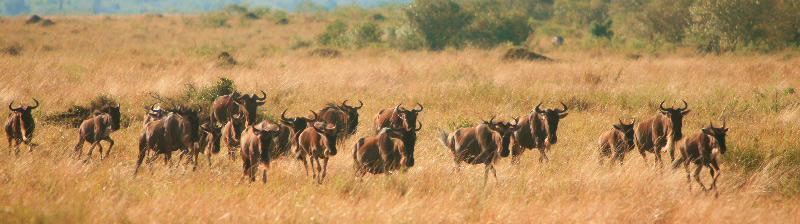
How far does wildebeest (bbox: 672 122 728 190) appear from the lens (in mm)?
6574

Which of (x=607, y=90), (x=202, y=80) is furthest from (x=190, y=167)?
(x=607, y=90)

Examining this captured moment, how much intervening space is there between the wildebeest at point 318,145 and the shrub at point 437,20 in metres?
22.7

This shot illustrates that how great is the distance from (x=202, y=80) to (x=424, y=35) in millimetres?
16791

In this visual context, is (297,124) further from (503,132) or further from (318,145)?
(503,132)

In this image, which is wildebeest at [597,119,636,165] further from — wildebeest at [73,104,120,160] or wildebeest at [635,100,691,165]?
wildebeest at [73,104,120,160]

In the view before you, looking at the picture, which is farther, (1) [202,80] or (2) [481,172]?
(1) [202,80]

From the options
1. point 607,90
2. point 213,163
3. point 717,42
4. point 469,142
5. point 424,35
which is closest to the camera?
point 469,142

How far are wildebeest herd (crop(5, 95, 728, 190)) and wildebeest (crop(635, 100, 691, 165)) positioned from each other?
0.04ft

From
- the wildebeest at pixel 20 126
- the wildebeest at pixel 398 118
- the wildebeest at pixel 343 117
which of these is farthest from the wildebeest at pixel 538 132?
the wildebeest at pixel 20 126

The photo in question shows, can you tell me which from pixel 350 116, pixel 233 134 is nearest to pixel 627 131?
pixel 350 116

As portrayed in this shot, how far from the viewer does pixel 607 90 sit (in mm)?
14289

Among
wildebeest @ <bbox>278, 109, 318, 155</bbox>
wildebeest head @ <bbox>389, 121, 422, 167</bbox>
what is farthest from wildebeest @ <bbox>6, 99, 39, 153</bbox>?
wildebeest head @ <bbox>389, 121, 422, 167</bbox>

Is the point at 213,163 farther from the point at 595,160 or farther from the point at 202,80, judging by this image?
the point at 202,80

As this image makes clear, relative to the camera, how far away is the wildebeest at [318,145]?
653cm
